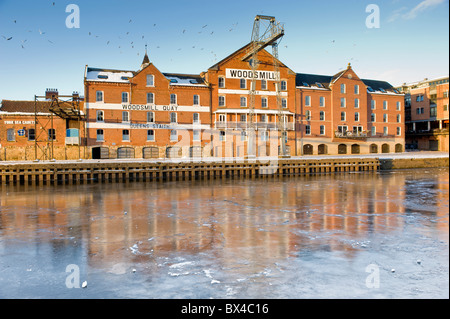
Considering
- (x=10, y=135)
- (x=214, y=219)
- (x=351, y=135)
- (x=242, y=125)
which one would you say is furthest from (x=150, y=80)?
(x=214, y=219)

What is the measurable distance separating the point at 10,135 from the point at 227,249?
38502 millimetres

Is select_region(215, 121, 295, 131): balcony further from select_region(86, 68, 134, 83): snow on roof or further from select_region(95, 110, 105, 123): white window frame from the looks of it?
select_region(95, 110, 105, 123): white window frame

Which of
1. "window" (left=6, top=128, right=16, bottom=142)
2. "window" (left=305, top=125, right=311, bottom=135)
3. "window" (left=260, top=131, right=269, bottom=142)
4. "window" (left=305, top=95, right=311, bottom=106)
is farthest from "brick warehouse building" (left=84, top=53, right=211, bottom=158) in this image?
"window" (left=305, top=95, right=311, bottom=106)

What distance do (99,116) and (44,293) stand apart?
36.3 metres

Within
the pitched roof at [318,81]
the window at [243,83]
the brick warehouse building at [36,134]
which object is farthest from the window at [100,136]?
the pitched roof at [318,81]

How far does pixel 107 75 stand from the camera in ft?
135

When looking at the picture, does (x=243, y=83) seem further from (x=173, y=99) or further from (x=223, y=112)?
(x=173, y=99)

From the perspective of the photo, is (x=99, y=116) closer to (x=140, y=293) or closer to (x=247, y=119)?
(x=247, y=119)

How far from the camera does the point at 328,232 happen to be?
10047 millimetres

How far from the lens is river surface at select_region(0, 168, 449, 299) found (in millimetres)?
6129

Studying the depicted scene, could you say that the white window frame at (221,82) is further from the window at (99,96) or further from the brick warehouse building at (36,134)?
the brick warehouse building at (36,134)

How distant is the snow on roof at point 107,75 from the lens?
131ft

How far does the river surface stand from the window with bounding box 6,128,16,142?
86.7 feet
